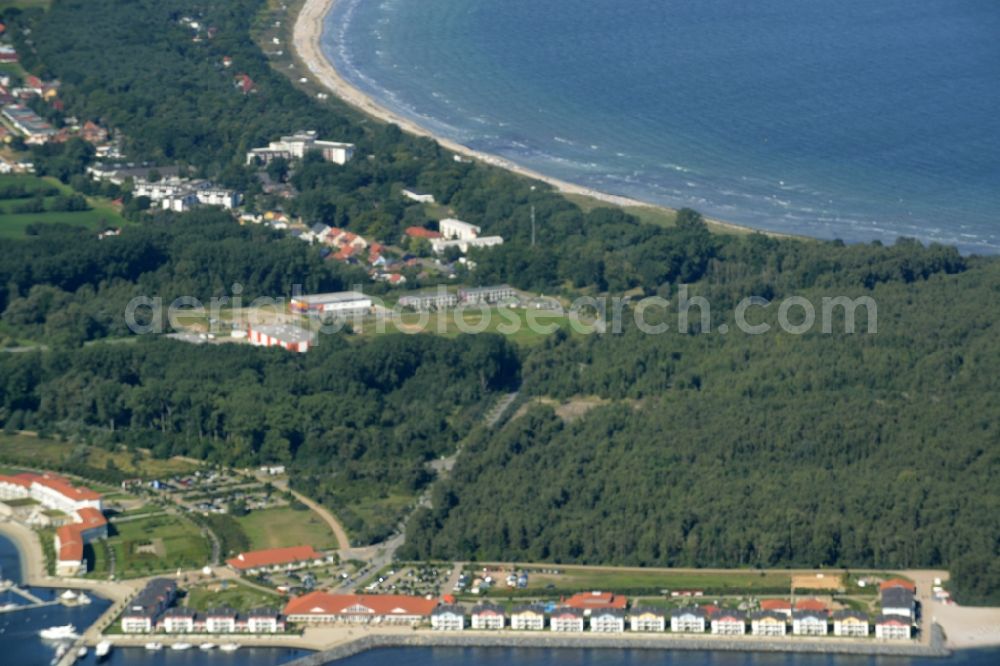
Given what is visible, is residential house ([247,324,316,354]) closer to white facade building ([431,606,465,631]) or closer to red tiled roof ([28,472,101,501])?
red tiled roof ([28,472,101,501])

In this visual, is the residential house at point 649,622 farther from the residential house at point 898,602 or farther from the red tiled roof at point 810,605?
the residential house at point 898,602

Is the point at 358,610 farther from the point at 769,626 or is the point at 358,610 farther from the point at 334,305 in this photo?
the point at 334,305

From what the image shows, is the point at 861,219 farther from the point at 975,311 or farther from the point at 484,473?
the point at 484,473

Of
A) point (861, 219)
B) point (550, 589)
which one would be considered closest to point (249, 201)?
point (861, 219)

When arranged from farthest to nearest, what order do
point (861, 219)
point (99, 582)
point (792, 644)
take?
1. point (861, 219)
2. point (99, 582)
3. point (792, 644)

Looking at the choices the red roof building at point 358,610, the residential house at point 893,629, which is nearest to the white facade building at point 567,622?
the red roof building at point 358,610

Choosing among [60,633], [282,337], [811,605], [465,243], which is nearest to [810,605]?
[811,605]
